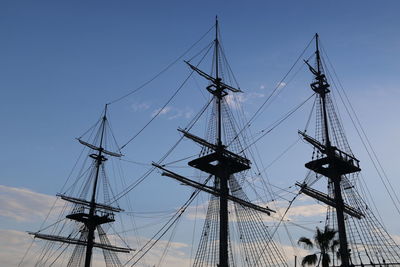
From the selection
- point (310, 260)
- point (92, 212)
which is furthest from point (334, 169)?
point (92, 212)

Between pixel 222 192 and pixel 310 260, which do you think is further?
pixel 222 192

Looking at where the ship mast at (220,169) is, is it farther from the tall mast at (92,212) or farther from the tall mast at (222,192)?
the tall mast at (92,212)

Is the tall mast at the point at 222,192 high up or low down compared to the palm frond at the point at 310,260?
up

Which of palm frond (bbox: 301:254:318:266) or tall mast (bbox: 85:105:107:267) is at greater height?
tall mast (bbox: 85:105:107:267)

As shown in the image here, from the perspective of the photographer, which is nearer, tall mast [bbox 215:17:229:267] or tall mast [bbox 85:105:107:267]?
tall mast [bbox 215:17:229:267]

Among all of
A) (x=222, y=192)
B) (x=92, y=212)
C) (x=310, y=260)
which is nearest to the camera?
(x=310, y=260)

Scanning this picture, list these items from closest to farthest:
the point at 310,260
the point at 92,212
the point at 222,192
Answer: the point at 310,260
the point at 222,192
the point at 92,212

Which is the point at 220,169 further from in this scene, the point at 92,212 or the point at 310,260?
the point at 92,212

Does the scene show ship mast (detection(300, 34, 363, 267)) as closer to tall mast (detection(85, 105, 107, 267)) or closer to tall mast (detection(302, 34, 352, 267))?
tall mast (detection(302, 34, 352, 267))

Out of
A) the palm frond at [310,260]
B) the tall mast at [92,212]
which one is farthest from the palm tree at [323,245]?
the tall mast at [92,212]

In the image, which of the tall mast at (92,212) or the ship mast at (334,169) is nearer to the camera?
the ship mast at (334,169)

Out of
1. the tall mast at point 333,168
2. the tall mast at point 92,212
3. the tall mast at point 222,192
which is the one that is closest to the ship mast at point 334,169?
the tall mast at point 333,168

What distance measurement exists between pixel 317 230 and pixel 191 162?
1350 centimetres

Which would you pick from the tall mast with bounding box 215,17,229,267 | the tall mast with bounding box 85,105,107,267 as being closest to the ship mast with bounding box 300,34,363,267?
the tall mast with bounding box 215,17,229,267
